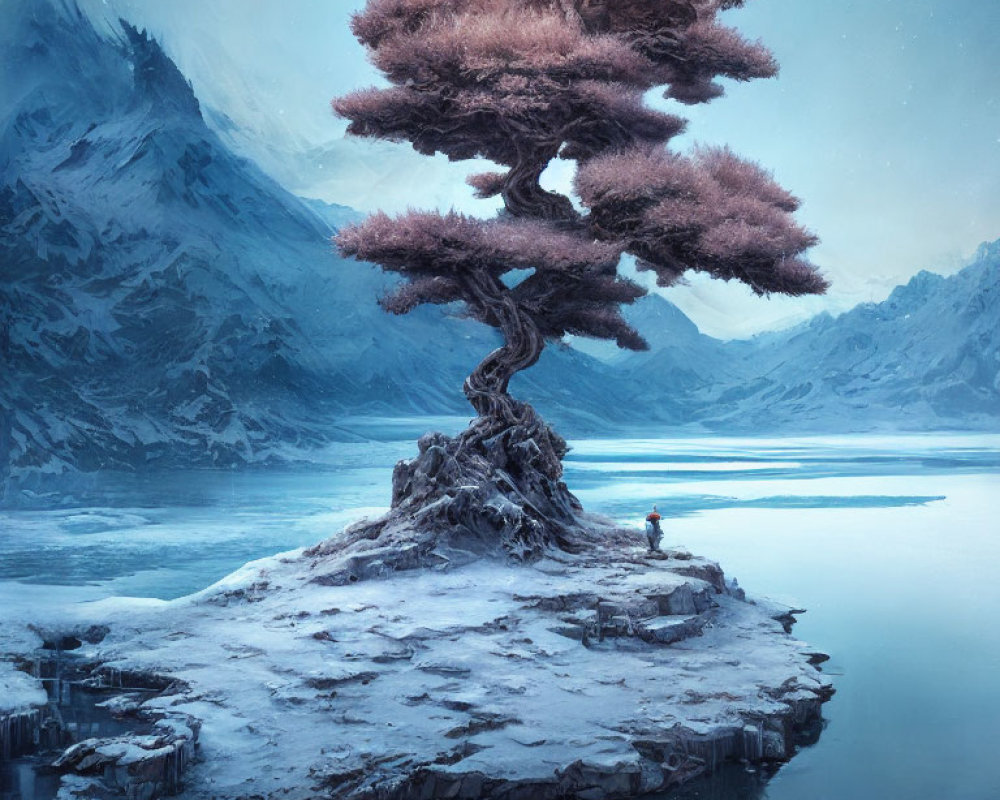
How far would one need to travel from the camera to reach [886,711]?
479 cm

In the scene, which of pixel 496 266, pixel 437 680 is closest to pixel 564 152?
pixel 496 266

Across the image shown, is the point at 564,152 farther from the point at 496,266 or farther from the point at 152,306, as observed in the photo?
the point at 152,306

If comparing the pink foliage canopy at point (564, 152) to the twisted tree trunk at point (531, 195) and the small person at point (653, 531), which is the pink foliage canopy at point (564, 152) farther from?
the small person at point (653, 531)

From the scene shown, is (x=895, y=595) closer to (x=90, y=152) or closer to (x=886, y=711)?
(x=886, y=711)

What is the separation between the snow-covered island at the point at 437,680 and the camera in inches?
141

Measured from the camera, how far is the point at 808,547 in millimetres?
9461

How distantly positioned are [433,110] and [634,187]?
64.3 inches

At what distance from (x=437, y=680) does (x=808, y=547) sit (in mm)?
6018

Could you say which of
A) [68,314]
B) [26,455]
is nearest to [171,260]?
[68,314]

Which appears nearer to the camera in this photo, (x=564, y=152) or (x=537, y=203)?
(x=537, y=203)

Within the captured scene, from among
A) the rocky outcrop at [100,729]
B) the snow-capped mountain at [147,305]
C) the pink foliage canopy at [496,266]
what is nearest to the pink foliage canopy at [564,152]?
the pink foliage canopy at [496,266]

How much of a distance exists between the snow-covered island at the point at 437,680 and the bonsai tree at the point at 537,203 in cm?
75

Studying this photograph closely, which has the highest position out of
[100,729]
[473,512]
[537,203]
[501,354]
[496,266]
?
[537,203]

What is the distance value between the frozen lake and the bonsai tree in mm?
2258
